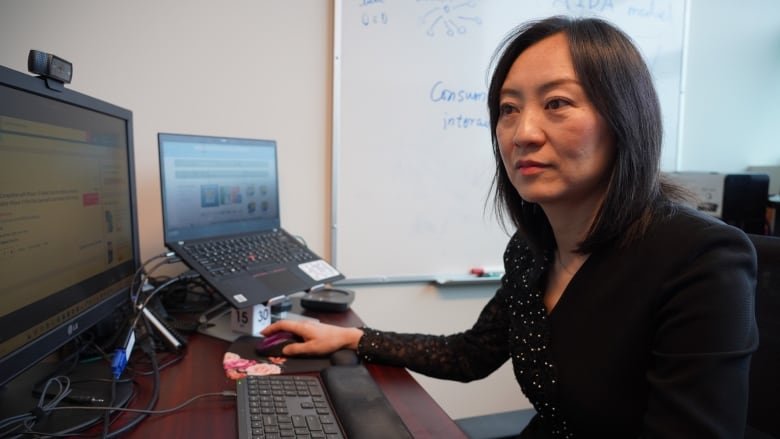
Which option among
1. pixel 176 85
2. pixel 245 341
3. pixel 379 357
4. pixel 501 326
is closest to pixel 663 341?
pixel 501 326

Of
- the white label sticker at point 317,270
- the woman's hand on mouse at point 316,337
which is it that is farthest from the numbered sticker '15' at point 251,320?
the white label sticker at point 317,270

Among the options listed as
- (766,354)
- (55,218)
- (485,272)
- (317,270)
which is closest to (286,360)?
(317,270)

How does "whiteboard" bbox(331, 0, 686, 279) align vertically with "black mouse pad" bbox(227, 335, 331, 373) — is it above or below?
above

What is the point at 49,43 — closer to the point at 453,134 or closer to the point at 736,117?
the point at 453,134

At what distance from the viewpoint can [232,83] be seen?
1.30 m

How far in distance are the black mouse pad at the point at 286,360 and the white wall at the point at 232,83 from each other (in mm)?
572

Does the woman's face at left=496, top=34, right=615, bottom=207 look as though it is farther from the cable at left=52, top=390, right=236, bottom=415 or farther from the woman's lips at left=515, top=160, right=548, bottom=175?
the cable at left=52, top=390, right=236, bottom=415

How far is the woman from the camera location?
550 mm

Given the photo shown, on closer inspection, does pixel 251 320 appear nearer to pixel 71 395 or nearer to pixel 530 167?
pixel 71 395

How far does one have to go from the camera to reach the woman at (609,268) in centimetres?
55

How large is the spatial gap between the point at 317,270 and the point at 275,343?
26 cm

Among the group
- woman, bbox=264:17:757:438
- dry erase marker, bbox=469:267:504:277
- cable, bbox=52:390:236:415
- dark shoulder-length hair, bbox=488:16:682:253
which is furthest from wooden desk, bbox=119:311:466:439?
dry erase marker, bbox=469:267:504:277

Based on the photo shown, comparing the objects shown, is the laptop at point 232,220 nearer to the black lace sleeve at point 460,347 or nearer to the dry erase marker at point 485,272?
the black lace sleeve at point 460,347

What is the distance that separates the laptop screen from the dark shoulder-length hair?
0.74 m
